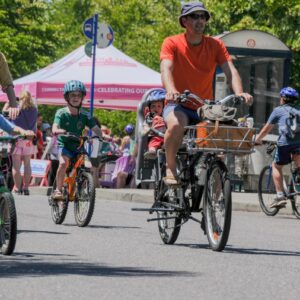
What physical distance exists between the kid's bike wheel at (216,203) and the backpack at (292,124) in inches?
261

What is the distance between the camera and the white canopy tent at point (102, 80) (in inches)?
1098

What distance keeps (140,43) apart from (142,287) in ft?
165

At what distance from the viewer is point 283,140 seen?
1750cm

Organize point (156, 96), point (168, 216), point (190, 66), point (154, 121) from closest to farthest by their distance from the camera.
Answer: point (190, 66) < point (168, 216) < point (154, 121) < point (156, 96)

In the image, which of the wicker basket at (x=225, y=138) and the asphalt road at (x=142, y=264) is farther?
the wicker basket at (x=225, y=138)

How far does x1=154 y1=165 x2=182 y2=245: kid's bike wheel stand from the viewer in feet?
37.1

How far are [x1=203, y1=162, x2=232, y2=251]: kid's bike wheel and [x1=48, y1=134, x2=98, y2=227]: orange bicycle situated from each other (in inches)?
138

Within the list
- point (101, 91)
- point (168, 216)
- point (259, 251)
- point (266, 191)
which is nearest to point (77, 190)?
point (168, 216)

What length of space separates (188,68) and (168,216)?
140cm

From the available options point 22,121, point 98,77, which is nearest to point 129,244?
point 22,121

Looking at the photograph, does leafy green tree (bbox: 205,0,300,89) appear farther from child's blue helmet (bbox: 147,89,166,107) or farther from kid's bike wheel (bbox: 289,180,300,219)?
child's blue helmet (bbox: 147,89,166,107)

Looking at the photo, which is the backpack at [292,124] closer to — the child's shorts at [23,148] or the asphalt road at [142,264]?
the asphalt road at [142,264]

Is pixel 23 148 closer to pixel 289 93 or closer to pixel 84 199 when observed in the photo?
pixel 289 93

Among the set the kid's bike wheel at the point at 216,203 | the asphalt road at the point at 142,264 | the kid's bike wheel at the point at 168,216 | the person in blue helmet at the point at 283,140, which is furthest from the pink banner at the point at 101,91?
the kid's bike wheel at the point at 216,203
